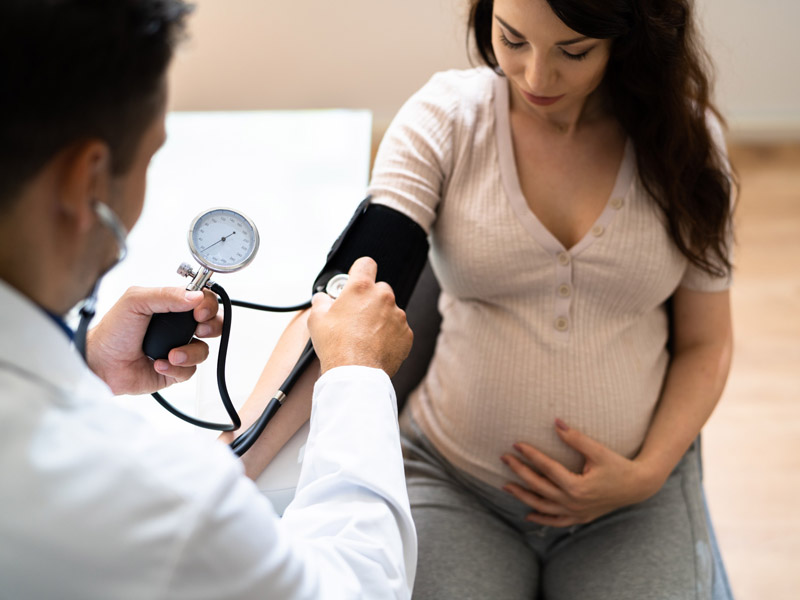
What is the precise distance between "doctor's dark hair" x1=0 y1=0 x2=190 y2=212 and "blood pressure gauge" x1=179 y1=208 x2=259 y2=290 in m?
0.31

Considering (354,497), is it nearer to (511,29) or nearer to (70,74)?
(70,74)

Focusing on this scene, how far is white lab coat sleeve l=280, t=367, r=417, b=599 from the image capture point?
2.59ft

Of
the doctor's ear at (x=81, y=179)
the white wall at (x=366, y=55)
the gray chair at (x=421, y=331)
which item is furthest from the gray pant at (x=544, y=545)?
the white wall at (x=366, y=55)

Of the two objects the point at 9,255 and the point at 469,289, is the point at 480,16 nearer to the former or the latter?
the point at 469,289

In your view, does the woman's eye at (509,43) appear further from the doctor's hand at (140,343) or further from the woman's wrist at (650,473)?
the woman's wrist at (650,473)

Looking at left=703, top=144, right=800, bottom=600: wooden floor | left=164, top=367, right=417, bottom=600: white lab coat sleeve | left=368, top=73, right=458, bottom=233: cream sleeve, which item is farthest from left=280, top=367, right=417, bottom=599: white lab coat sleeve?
left=703, top=144, right=800, bottom=600: wooden floor

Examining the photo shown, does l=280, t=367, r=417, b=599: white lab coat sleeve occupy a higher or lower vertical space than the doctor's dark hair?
lower

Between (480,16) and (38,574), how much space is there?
3.28ft

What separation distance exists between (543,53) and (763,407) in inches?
58.7

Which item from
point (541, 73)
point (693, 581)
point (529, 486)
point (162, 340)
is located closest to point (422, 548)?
point (529, 486)

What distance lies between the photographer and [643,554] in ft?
3.97

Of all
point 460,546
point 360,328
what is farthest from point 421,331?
point 360,328

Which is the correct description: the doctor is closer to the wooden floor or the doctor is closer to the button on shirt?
the button on shirt

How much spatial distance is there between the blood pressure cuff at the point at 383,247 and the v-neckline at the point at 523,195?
6.5 inches
